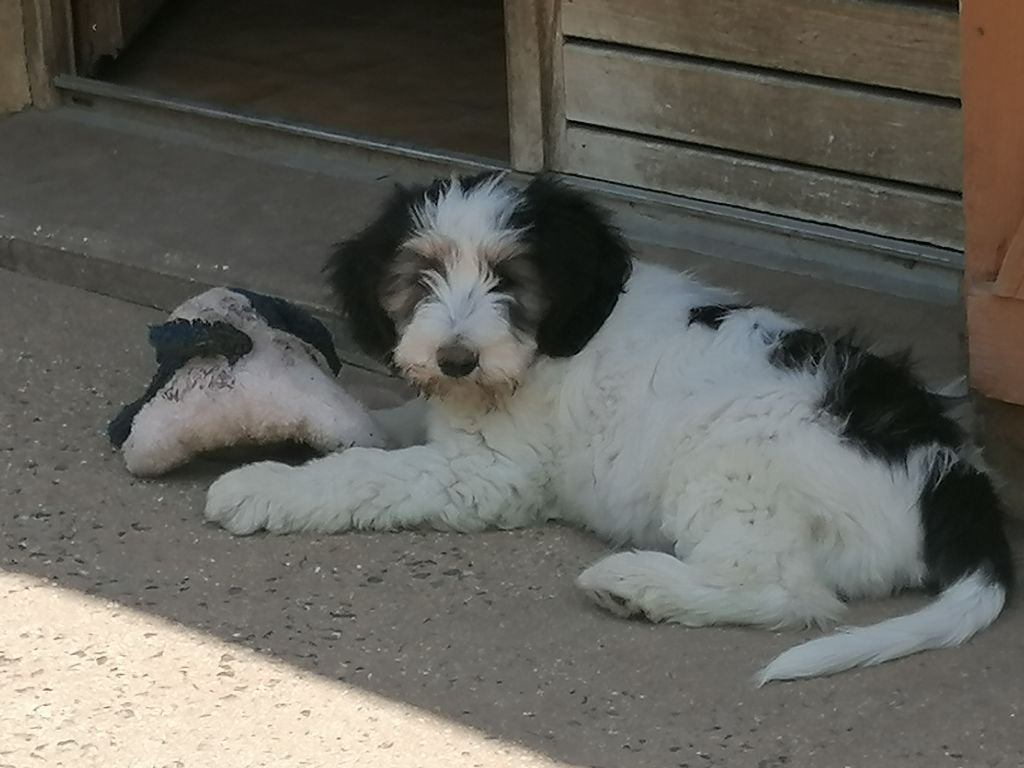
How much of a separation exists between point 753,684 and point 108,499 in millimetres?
1862

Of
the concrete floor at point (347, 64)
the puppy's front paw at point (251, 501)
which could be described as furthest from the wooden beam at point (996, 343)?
the concrete floor at point (347, 64)

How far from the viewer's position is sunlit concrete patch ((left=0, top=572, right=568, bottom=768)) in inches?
140

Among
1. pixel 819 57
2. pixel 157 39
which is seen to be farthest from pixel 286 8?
pixel 819 57

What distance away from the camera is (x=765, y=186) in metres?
5.95

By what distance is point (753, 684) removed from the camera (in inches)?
150

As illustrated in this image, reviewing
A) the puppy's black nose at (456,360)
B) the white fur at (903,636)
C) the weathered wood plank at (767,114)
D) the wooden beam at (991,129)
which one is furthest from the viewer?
the weathered wood plank at (767,114)

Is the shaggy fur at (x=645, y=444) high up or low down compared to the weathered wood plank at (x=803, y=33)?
down

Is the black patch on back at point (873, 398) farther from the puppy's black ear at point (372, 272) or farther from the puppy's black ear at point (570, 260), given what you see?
the puppy's black ear at point (372, 272)

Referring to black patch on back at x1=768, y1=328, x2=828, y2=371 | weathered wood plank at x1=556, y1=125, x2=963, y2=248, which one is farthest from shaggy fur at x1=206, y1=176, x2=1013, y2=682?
weathered wood plank at x1=556, y1=125, x2=963, y2=248

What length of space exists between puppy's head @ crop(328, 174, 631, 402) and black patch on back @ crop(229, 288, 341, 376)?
58 cm

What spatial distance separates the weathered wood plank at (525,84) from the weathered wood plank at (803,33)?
136 millimetres

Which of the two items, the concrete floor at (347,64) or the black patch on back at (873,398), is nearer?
the black patch on back at (873,398)

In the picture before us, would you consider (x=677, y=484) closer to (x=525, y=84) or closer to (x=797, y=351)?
(x=797, y=351)

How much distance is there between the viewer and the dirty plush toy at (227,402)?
Answer: 474 cm
